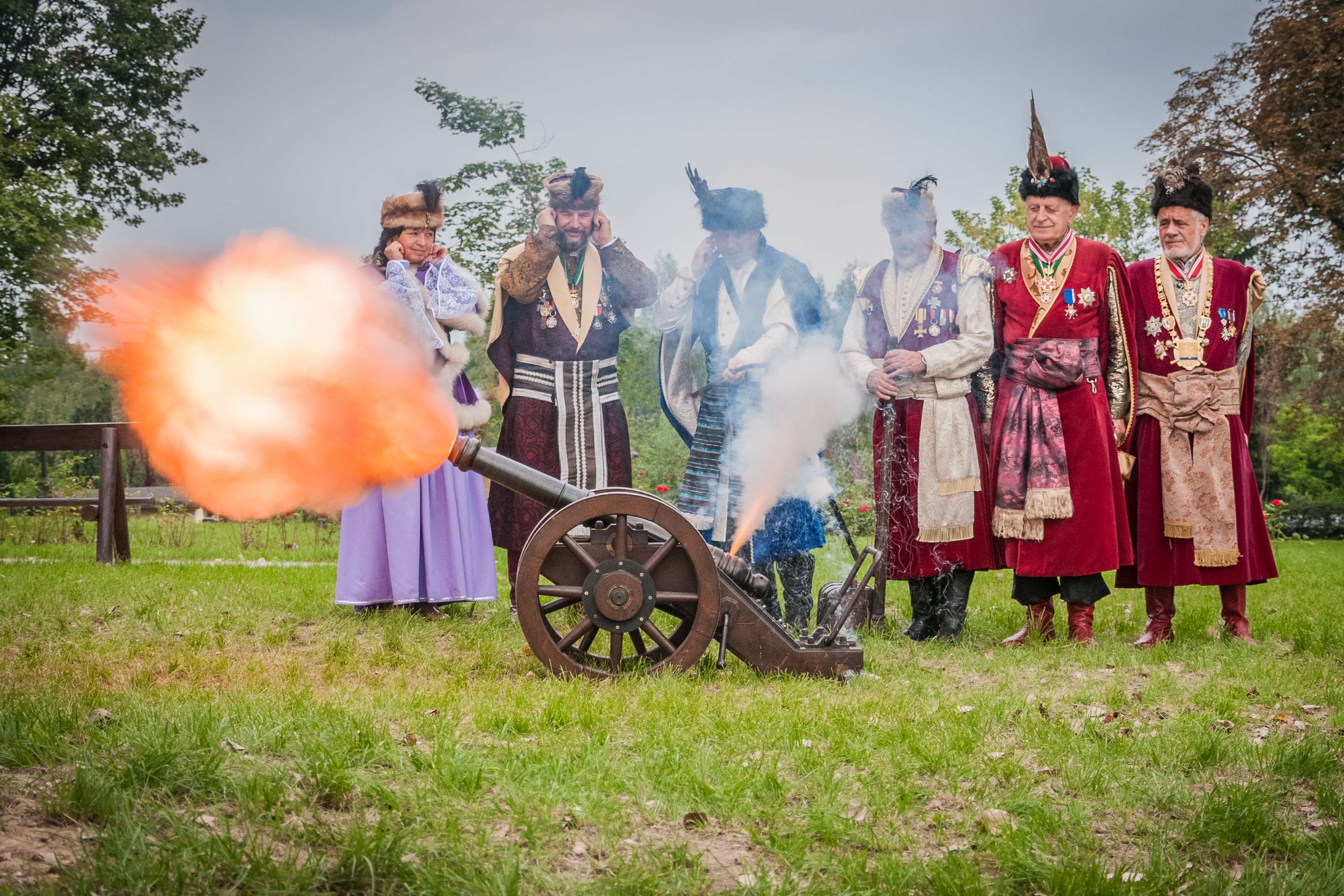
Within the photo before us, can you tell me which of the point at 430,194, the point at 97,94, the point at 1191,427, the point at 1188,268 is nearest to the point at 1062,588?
the point at 1191,427

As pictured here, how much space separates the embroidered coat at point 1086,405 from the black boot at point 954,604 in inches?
11.2

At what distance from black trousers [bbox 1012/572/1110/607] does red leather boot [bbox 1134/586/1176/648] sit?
34cm

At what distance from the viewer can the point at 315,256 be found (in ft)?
16.9

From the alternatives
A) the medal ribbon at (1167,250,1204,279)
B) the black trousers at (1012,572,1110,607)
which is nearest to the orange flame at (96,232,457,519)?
the black trousers at (1012,572,1110,607)

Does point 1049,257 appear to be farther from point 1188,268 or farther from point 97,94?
point 97,94

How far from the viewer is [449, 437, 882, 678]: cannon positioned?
467 centimetres

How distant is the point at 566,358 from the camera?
22.7 ft

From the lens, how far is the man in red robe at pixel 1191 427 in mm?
6238

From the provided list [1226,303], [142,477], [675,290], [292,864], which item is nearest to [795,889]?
[292,864]

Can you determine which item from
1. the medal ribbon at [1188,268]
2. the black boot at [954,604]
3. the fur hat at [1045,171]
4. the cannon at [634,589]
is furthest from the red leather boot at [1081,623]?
the fur hat at [1045,171]

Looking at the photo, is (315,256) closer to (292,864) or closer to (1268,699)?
(292,864)

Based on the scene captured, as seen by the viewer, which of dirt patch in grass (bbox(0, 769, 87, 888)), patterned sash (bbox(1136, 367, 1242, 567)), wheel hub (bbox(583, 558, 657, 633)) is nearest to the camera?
dirt patch in grass (bbox(0, 769, 87, 888))

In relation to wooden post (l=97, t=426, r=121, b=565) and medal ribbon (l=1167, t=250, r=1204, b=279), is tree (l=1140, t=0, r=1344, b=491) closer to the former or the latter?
medal ribbon (l=1167, t=250, r=1204, b=279)

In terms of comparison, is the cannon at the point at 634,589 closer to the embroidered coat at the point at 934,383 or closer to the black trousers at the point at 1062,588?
the embroidered coat at the point at 934,383
